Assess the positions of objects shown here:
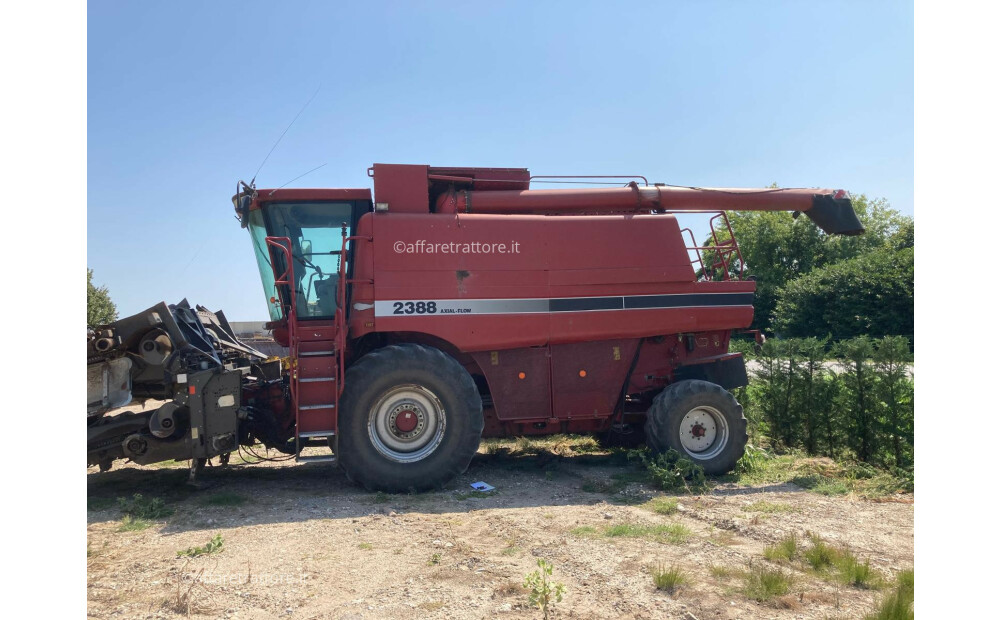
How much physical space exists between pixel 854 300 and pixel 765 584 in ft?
90.6

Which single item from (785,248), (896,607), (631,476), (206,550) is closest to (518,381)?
(631,476)

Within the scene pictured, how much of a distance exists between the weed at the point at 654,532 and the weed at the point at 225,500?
12.0 feet

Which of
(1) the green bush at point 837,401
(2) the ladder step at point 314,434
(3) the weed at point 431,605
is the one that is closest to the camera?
(3) the weed at point 431,605

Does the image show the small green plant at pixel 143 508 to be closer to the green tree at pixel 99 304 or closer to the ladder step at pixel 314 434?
the ladder step at pixel 314 434

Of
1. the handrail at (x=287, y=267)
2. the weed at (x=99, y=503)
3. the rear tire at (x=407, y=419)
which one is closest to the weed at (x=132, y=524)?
the weed at (x=99, y=503)

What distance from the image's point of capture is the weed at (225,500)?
6.50 metres

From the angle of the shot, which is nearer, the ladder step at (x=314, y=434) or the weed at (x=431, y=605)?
the weed at (x=431, y=605)

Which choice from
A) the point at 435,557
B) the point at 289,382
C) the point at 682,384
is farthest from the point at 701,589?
the point at 289,382

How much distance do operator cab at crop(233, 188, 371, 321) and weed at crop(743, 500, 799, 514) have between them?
4833 millimetres

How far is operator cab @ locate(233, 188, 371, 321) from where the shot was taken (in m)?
7.33

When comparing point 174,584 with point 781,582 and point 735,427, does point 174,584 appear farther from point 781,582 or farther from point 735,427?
point 735,427

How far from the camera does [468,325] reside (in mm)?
7262

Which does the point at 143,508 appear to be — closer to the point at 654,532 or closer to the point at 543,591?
the point at 543,591

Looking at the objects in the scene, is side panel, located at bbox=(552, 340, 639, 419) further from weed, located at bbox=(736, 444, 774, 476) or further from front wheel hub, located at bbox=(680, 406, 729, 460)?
weed, located at bbox=(736, 444, 774, 476)
